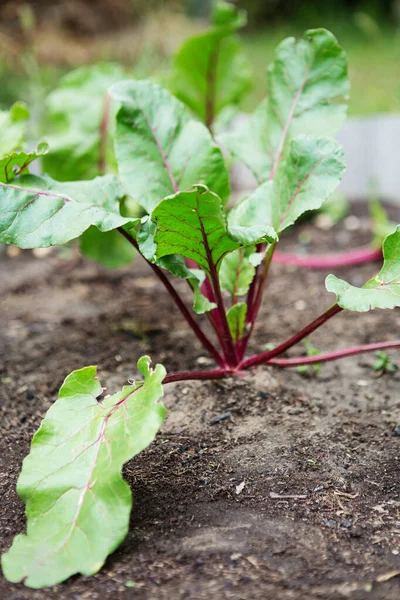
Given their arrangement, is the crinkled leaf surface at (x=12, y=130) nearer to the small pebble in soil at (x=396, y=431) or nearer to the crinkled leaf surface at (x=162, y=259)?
the crinkled leaf surface at (x=162, y=259)

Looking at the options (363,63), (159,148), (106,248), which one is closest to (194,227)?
(159,148)

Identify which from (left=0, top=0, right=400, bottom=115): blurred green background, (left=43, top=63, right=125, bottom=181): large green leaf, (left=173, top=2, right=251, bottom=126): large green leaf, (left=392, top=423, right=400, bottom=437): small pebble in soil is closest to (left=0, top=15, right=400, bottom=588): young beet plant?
(left=392, top=423, right=400, bottom=437): small pebble in soil

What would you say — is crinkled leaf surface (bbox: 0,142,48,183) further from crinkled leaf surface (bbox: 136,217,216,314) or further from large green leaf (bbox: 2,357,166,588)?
large green leaf (bbox: 2,357,166,588)

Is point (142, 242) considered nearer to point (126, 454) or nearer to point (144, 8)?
point (126, 454)

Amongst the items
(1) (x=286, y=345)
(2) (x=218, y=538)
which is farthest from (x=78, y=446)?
(1) (x=286, y=345)

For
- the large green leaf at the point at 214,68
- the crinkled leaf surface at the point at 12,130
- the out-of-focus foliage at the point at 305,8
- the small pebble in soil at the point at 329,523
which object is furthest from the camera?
the out-of-focus foliage at the point at 305,8

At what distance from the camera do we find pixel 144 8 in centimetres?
539

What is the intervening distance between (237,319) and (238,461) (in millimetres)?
366

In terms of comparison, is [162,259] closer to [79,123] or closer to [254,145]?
[254,145]

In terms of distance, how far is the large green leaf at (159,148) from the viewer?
154 centimetres

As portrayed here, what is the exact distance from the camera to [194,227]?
48.6 inches

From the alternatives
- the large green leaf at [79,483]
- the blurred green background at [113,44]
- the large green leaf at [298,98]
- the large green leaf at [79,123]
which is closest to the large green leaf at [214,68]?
the large green leaf at [79,123]

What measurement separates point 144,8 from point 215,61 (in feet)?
11.6

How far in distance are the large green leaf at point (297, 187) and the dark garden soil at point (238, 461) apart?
1.44 feet
